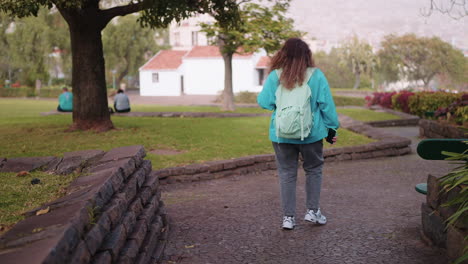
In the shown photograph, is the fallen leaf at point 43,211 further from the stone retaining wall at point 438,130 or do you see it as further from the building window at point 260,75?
the building window at point 260,75

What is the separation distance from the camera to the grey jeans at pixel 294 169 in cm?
545

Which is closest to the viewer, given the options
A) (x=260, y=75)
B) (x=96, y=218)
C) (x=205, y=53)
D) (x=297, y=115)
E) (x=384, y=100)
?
(x=96, y=218)

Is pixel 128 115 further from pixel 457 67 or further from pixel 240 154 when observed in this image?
pixel 457 67

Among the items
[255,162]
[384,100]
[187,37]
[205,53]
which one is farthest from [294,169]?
[187,37]

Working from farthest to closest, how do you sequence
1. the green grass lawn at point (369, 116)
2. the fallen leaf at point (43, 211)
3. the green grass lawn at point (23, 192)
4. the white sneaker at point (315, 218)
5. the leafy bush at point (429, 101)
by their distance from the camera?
1. the green grass lawn at point (369, 116)
2. the leafy bush at point (429, 101)
3. the white sneaker at point (315, 218)
4. the green grass lawn at point (23, 192)
5. the fallen leaf at point (43, 211)

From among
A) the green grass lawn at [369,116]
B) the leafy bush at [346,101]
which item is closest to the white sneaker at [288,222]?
the green grass lawn at [369,116]

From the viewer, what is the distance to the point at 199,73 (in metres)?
60.6

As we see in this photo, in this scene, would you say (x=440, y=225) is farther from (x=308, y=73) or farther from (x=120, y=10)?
(x=120, y=10)

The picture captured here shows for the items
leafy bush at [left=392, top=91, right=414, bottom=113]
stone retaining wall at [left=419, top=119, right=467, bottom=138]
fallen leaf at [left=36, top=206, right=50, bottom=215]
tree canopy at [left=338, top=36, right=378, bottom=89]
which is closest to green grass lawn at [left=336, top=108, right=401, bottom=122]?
leafy bush at [left=392, top=91, right=414, bottom=113]

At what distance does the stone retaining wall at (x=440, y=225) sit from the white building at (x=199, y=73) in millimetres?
51404

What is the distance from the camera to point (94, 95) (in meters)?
13.0

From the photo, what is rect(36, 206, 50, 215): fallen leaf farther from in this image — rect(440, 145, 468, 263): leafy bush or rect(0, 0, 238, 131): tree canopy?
rect(0, 0, 238, 131): tree canopy

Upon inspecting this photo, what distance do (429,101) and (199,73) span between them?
4017 centimetres

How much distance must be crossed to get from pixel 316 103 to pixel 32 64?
2313 inches
